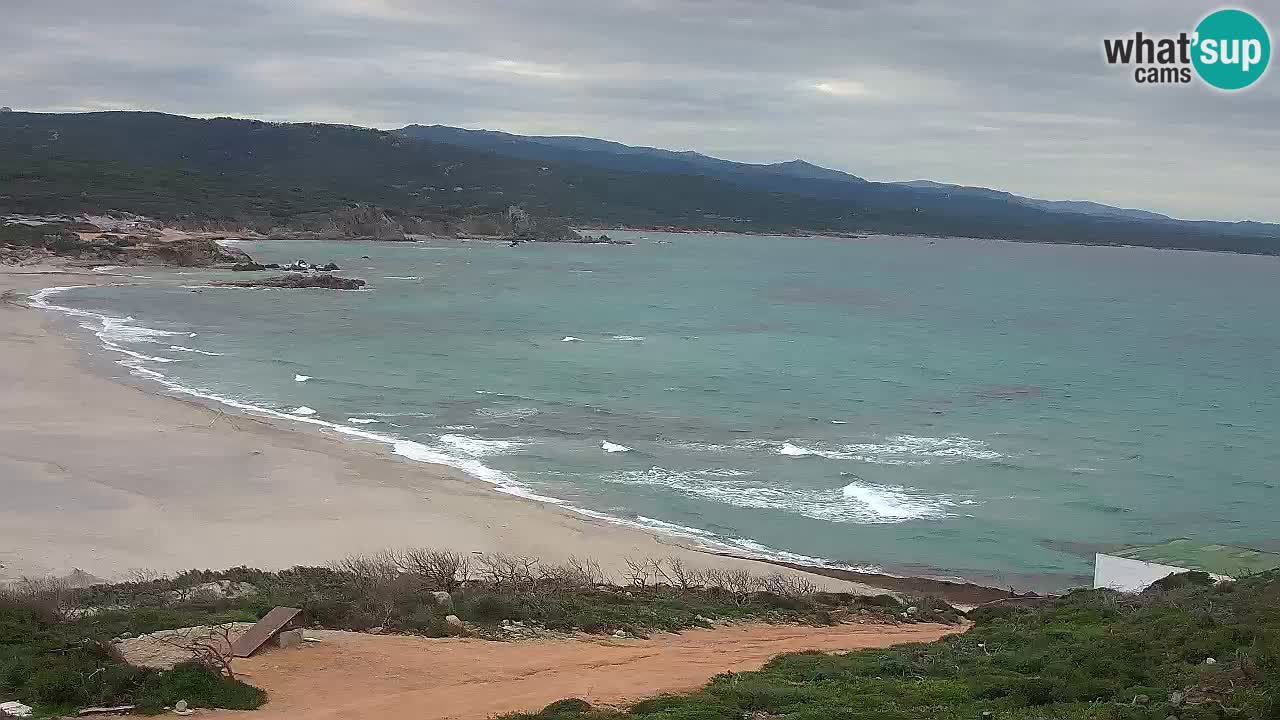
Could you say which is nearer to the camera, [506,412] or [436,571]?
[436,571]

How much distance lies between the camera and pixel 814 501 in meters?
27.5

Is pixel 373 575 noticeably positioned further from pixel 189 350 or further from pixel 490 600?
pixel 189 350

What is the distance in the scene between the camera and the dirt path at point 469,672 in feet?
34.2

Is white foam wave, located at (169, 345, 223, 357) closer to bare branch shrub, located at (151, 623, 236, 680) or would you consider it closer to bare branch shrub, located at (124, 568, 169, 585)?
bare branch shrub, located at (124, 568, 169, 585)

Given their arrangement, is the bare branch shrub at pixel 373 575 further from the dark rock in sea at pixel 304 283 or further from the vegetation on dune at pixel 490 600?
the dark rock in sea at pixel 304 283

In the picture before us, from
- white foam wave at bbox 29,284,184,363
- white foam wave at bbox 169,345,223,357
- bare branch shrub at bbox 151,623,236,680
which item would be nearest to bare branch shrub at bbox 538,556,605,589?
bare branch shrub at bbox 151,623,236,680

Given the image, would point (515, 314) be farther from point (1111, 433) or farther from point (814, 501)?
point (814, 501)

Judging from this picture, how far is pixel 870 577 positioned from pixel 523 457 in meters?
11.5

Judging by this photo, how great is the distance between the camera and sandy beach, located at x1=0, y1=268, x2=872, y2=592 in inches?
822

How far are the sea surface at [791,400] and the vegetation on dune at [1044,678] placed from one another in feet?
35.7

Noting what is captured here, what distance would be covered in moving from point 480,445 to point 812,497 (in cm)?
985

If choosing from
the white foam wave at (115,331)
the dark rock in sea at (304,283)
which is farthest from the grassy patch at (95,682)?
the dark rock in sea at (304,283)

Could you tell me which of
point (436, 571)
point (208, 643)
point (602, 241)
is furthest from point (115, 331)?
point (602, 241)

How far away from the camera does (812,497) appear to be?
27.8 metres
